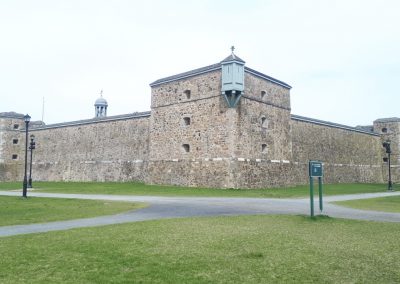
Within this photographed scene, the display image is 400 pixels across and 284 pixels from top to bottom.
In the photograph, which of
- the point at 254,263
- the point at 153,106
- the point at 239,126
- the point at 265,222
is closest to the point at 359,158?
the point at 239,126

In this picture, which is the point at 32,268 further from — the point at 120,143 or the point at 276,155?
the point at 120,143

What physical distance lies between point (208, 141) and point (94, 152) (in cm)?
1473

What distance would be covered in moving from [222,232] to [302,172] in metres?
25.8

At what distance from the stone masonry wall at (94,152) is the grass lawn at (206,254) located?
23787mm

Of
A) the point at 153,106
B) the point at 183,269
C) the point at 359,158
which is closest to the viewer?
the point at 183,269

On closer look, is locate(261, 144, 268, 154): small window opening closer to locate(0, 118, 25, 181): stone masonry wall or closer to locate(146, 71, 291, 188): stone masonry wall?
locate(146, 71, 291, 188): stone masonry wall

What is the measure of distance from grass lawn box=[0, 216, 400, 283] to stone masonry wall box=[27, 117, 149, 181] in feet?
78.0

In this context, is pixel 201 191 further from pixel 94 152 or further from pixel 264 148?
pixel 94 152

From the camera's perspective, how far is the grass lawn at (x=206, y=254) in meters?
4.44

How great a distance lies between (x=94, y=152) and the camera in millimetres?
35031

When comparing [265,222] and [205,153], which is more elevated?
[205,153]

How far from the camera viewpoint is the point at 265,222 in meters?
8.83

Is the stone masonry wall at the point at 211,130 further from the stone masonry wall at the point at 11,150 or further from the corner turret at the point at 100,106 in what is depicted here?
the corner turret at the point at 100,106

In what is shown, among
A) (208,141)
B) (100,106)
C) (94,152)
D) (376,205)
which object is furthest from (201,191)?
(100,106)
